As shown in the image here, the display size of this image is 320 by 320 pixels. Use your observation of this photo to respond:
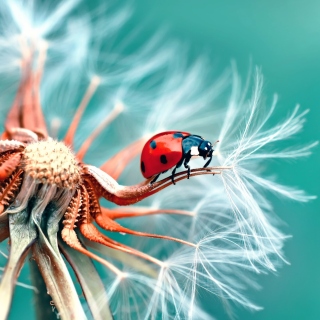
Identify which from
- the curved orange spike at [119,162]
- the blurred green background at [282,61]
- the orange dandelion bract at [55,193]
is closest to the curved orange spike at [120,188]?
the orange dandelion bract at [55,193]

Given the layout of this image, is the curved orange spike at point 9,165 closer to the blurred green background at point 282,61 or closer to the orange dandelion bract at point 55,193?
the orange dandelion bract at point 55,193

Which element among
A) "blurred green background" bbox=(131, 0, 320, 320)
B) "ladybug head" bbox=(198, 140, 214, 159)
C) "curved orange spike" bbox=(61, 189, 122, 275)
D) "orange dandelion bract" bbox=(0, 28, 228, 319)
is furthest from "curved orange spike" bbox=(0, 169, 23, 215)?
"blurred green background" bbox=(131, 0, 320, 320)

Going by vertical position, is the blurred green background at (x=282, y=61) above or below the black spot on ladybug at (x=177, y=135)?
above

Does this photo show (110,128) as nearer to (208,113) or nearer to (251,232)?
(208,113)

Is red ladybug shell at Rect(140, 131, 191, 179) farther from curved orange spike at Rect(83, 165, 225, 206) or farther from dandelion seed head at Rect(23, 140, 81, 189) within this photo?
dandelion seed head at Rect(23, 140, 81, 189)

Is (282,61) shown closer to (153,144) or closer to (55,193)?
(153,144)
